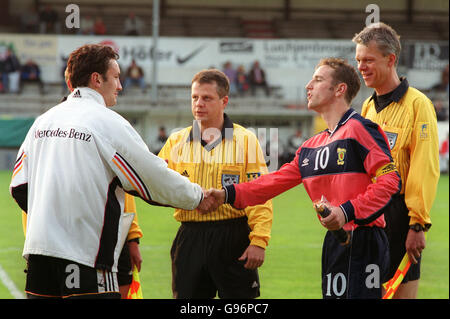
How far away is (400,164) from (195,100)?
1.57m

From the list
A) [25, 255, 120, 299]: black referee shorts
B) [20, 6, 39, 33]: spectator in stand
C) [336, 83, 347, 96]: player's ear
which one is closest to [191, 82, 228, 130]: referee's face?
[336, 83, 347, 96]: player's ear

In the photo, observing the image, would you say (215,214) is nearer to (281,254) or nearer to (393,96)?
(393,96)

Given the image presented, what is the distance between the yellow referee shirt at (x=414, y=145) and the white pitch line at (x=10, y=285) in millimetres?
4638

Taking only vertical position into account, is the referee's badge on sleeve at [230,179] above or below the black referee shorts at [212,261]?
above

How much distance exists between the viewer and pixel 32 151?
3.92m

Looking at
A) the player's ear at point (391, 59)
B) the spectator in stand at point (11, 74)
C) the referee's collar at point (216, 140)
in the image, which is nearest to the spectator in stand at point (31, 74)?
the spectator in stand at point (11, 74)

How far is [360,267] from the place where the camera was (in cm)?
437

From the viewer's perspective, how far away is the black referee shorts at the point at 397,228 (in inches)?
196

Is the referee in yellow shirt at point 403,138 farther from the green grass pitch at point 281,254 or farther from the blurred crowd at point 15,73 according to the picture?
the blurred crowd at point 15,73

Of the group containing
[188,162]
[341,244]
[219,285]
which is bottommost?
[219,285]
